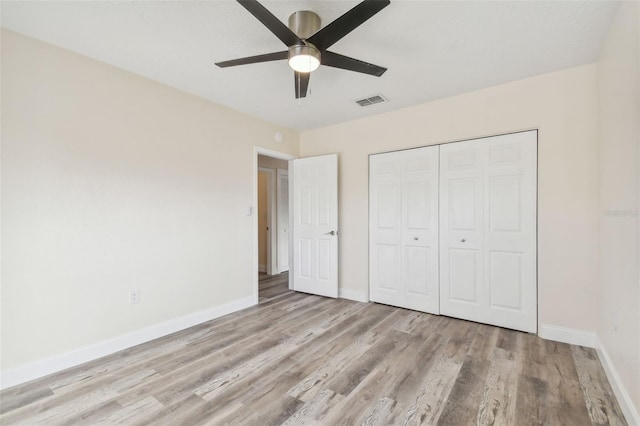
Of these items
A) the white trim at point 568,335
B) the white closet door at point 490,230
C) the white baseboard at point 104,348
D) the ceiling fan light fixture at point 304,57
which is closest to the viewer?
the ceiling fan light fixture at point 304,57

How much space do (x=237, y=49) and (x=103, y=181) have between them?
5.37 ft

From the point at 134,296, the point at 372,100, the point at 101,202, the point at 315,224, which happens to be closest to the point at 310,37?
the point at 372,100

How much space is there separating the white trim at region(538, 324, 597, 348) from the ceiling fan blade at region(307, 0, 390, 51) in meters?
3.12

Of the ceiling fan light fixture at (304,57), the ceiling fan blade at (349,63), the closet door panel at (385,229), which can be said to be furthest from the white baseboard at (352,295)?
the ceiling fan light fixture at (304,57)

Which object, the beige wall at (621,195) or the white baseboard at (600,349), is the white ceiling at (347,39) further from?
the white baseboard at (600,349)

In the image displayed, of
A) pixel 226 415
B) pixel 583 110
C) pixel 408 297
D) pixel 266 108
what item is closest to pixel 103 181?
pixel 266 108

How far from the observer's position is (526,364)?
2.27 meters

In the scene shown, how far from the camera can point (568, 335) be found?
263 cm

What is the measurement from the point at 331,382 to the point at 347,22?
2.34 meters

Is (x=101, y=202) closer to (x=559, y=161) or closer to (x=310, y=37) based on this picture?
(x=310, y=37)

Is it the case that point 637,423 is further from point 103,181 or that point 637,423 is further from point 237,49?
point 103,181

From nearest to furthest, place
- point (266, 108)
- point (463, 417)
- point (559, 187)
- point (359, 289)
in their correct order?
1. point (463, 417)
2. point (559, 187)
3. point (266, 108)
4. point (359, 289)

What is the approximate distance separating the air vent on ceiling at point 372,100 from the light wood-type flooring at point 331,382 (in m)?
2.58

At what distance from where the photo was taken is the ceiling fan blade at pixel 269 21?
145cm
